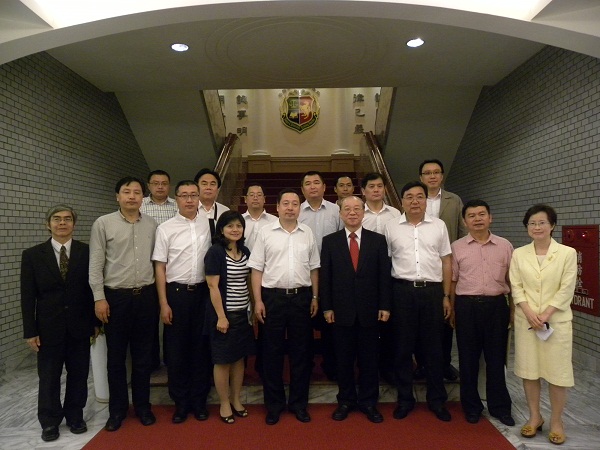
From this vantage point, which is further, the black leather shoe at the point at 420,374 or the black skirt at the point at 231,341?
the black leather shoe at the point at 420,374

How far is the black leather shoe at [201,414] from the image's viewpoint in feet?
10.2

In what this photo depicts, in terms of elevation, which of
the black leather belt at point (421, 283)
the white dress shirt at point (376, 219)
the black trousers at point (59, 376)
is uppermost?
the white dress shirt at point (376, 219)

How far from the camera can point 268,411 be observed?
3090 millimetres

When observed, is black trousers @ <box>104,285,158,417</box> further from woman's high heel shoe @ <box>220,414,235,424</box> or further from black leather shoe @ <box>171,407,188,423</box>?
woman's high heel shoe @ <box>220,414,235,424</box>

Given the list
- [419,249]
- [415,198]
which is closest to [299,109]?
[415,198]

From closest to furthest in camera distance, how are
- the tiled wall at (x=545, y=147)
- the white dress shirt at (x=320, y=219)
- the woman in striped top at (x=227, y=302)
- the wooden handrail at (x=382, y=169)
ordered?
the woman in striped top at (x=227, y=302) < the white dress shirt at (x=320, y=219) < the tiled wall at (x=545, y=147) < the wooden handrail at (x=382, y=169)

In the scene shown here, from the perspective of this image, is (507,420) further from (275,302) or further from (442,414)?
(275,302)

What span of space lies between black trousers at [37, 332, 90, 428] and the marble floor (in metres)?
0.15

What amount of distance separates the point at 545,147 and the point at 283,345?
3.87 m

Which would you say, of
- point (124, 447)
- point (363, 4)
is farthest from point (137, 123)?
point (124, 447)

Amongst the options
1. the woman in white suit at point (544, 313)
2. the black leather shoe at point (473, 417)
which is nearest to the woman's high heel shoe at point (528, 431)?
the woman in white suit at point (544, 313)

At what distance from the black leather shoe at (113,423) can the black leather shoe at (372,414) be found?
1.77 meters

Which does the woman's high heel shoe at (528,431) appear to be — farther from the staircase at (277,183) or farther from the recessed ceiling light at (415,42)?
the staircase at (277,183)

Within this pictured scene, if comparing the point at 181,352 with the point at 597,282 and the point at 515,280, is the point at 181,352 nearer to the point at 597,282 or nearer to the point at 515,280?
the point at 515,280
